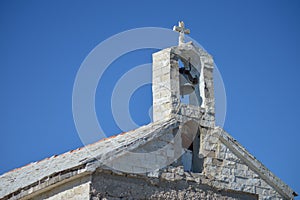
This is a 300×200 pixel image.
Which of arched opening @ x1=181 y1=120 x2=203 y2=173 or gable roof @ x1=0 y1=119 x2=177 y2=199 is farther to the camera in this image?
arched opening @ x1=181 y1=120 x2=203 y2=173

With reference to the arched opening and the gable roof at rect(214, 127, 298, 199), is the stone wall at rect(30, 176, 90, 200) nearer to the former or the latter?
the arched opening

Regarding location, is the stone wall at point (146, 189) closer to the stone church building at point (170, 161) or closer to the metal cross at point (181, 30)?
the stone church building at point (170, 161)

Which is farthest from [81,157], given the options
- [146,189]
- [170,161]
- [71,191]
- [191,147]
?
[191,147]

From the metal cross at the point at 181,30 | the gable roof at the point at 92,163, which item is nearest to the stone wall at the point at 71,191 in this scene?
the gable roof at the point at 92,163

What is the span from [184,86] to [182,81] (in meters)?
0.10

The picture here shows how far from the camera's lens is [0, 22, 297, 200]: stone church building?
10445 mm

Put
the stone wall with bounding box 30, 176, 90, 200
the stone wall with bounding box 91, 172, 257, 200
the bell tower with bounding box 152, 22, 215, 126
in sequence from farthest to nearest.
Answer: the bell tower with bounding box 152, 22, 215, 126, the stone wall with bounding box 91, 172, 257, 200, the stone wall with bounding box 30, 176, 90, 200

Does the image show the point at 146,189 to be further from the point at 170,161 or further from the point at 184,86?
the point at 184,86

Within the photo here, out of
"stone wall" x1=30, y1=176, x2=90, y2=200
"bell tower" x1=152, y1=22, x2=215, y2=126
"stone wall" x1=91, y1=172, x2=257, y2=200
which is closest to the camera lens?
"stone wall" x1=30, y1=176, x2=90, y2=200

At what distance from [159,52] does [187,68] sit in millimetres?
660

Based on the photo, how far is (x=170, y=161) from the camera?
11.3 metres

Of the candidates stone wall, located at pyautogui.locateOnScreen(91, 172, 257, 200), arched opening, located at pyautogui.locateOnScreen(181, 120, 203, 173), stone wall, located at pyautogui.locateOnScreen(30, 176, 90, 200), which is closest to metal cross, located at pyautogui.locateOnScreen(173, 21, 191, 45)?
arched opening, located at pyautogui.locateOnScreen(181, 120, 203, 173)

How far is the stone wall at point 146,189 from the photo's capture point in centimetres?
1034

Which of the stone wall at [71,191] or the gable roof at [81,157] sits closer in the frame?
the stone wall at [71,191]
